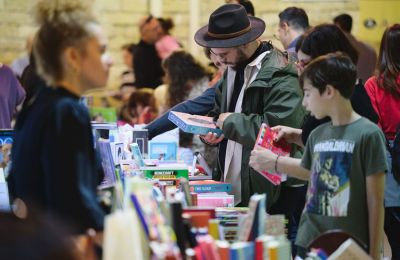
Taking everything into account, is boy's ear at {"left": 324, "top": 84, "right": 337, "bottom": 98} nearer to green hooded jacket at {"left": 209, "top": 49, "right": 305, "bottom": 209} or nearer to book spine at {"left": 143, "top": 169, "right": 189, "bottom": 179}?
green hooded jacket at {"left": 209, "top": 49, "right": 305, "bottom": 209}

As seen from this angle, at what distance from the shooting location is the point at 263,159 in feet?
12.8

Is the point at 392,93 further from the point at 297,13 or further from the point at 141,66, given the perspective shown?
the point at 141,66

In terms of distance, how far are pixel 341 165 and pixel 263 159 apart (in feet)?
1.68

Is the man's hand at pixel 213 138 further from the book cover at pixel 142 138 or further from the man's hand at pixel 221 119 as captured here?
the book cover at pixel 142 138

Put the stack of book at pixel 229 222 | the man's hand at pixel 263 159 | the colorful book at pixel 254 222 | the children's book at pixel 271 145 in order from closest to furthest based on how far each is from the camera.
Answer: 1. the colorful book at pixel 254 222
2. the stack of book at pixel 229 222
3. the man's hand at pixel 263 159
4. the children's book at pixel 271 145

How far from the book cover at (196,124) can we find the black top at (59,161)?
1957 mm

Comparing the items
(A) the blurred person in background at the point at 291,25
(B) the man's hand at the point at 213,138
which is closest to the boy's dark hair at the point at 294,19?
(A) the blurred person in background at the point at 291,25

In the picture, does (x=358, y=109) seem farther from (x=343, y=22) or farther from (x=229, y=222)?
(x=343, y=22)

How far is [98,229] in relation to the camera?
2471 mm

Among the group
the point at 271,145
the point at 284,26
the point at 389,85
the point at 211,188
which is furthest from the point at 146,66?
the point at 271,145

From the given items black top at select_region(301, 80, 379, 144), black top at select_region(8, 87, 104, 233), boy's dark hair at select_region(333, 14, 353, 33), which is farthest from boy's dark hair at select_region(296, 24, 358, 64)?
boy's dark hair at select_region(333, 14, 353, 33)

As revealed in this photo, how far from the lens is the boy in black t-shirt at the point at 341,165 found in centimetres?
346

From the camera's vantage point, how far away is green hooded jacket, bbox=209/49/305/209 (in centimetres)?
441

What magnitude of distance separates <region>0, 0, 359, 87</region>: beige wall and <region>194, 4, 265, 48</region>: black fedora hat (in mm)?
5226
